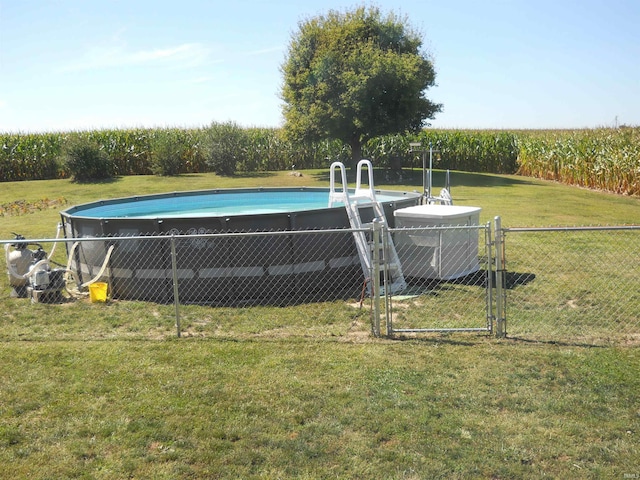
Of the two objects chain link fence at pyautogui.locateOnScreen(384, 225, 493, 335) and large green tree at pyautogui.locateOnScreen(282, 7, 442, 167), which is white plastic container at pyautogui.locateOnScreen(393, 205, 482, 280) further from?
large green tree at pyautogui.locateOnScreen(282, 7, 442, 167)

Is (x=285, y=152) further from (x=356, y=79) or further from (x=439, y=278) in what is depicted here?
(x=439, y=278)

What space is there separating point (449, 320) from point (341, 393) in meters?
2.73

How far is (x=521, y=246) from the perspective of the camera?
42.0ft

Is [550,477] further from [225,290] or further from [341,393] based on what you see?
[225,290]

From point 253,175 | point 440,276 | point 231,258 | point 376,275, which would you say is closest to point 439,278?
point 440,276

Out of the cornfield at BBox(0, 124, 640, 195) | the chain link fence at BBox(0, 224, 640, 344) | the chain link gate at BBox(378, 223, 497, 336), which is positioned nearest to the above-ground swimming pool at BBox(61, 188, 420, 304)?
the chain link fence at BBox(0, 224, 640, 344)

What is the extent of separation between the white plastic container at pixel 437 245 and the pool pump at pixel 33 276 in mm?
5294

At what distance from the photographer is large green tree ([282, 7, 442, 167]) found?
96.2ft

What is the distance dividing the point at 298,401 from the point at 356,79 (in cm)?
2503

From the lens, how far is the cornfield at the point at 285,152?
32188 mm

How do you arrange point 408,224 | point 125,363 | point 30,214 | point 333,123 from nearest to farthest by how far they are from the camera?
point 125,363, point 408,224, point 30,214, point 333,123

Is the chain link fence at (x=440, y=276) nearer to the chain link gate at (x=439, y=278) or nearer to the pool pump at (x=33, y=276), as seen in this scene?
the chain link gate at (x=439, y=278)

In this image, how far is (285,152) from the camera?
36469mm

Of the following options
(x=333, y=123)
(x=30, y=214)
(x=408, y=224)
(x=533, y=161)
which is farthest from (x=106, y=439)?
(x=533, y=161)
